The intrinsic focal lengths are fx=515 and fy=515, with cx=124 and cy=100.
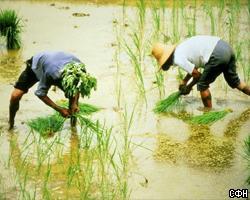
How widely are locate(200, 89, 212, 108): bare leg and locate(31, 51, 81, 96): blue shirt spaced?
1397 millimetres

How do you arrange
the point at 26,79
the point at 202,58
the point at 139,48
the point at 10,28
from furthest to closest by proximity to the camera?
the point at 10,28
the point at 139,48
the point at 202,58
the point at 26,79

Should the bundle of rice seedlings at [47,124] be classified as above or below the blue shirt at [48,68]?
below

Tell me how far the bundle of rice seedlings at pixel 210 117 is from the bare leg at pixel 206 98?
0.74 ft

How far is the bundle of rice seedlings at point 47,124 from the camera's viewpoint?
471 cm

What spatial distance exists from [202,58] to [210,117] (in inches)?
23.1

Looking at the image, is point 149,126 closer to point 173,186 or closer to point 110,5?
point 173,186

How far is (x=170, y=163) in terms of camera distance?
4.28 meters

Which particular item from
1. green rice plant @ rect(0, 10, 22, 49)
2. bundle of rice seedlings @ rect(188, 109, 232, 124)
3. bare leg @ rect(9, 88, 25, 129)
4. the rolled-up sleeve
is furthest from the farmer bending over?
green rice plant @ rect(0, 10, 22, 49)

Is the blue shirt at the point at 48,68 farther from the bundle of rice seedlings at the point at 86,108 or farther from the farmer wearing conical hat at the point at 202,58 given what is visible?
the farmer wearing conical hat at the point at 202,58

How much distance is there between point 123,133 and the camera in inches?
190

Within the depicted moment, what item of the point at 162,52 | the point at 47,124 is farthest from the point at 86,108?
the point at 162,52

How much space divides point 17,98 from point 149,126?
1291mm

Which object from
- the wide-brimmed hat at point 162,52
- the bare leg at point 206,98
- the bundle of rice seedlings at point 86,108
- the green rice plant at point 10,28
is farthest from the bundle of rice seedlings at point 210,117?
the green rice plant at point 10,28

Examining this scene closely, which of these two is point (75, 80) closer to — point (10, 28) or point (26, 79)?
point (26, 79)
